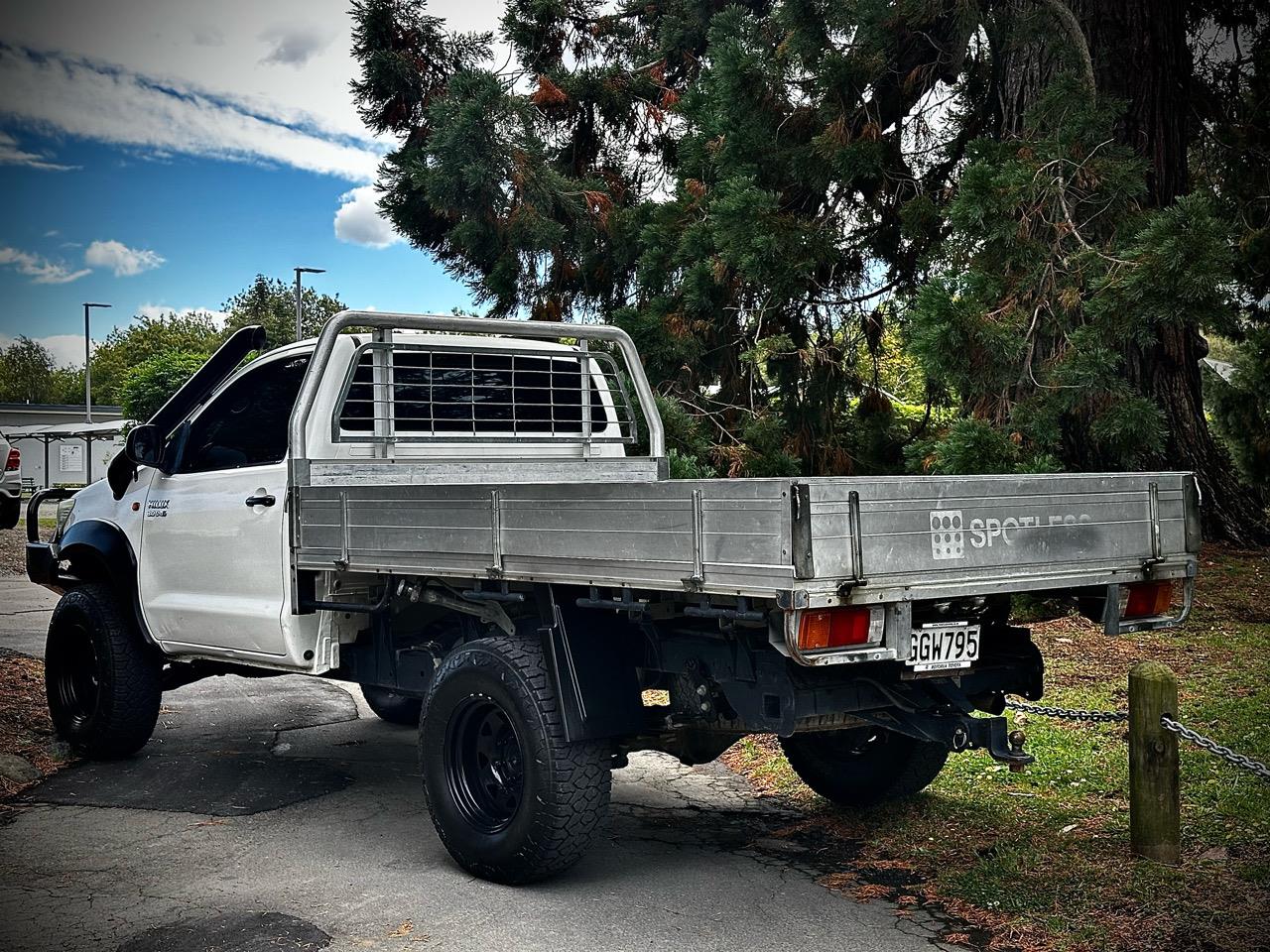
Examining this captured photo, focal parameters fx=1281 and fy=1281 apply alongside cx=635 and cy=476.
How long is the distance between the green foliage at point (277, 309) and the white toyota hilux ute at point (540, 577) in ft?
167

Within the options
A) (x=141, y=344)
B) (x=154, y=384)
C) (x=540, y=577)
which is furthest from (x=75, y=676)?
(x=141, y=344)

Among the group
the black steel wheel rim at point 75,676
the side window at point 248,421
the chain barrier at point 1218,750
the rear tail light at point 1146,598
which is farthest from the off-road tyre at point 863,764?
the black steel wheel rim at point 75,676

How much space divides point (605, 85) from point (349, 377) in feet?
28.4

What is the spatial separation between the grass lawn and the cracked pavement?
0.85 ft

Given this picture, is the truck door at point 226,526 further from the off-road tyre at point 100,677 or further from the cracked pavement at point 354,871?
the cracked pavement at point 354,871

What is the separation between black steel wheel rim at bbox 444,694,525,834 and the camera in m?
5.06

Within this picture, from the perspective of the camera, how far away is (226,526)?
6.25 meters

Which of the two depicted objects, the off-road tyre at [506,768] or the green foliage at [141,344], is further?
the green foliage at [141,344]

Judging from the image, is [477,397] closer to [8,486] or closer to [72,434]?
[8,486]

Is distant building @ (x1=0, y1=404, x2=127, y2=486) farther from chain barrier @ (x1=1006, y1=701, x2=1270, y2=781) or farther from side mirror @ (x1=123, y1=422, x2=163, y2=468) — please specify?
chain barrier @ (x1=1006, y1=701, x2=1270, y2=781)

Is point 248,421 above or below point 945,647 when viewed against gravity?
above

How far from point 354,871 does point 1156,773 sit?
10.5 feet

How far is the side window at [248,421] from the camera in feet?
21.2

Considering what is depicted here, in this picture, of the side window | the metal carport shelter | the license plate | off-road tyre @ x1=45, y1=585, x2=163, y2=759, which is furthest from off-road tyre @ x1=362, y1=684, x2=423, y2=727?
the metal carport shelter
